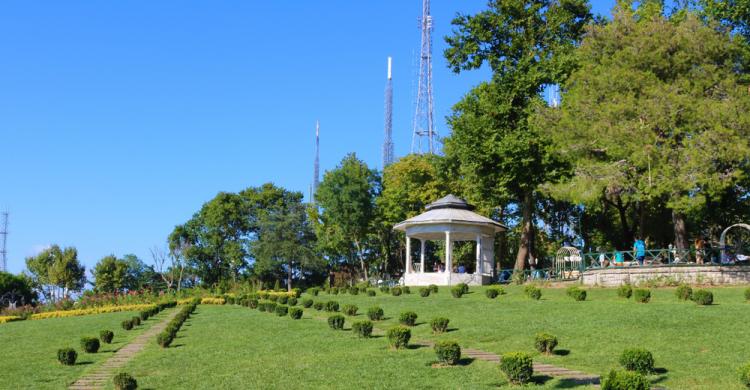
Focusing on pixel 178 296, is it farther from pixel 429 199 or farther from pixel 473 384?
pixel 473 384

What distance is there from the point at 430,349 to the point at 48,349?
34.2ft

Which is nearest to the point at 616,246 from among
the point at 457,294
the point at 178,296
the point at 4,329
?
the point at 457,294

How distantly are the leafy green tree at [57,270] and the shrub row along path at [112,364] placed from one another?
41324 millimetres

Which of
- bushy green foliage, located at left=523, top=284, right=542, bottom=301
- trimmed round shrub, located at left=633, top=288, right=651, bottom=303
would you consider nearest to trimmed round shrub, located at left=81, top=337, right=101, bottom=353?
bushy green foliage, located at left=523, top=284, right=542, bottom=301

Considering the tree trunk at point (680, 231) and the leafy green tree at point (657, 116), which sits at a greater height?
the leafy green tree at point (657, 116)

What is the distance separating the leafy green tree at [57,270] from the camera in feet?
198

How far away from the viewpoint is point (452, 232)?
38.0m

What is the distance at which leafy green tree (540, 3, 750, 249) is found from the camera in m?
27.0

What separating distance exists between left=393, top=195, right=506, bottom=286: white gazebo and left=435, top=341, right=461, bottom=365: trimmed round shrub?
22.5 metres

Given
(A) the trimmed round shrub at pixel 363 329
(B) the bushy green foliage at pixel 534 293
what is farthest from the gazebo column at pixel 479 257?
(A) the trimmed round shrub at pixel 363 329

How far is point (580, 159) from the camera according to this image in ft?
104

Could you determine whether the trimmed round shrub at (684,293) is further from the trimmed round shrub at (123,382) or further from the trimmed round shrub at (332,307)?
the trimmed round shrub at (123,382)

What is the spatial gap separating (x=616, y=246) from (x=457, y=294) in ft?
80.3

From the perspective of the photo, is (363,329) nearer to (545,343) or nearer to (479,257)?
Answer: (545,343)
